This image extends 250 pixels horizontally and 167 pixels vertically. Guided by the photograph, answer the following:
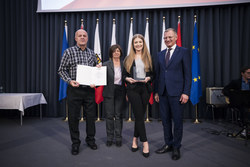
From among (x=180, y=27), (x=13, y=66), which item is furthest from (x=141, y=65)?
(x=13, y=66)

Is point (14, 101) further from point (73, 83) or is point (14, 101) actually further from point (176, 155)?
point (176, 155)

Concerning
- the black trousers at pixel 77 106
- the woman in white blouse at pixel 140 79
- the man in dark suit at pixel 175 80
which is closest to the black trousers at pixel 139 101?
the woman in white blouse at pixel 140 79

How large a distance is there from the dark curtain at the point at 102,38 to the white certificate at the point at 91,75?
2.53 m

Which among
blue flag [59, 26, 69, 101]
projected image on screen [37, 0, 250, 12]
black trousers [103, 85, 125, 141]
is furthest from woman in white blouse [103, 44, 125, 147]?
projected image on screen [37, 0, 250, 12]

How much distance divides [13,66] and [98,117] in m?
3.20

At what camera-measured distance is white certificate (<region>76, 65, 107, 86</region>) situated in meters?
1.96

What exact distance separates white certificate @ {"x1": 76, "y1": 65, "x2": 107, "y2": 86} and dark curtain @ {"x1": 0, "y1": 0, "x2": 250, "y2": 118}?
8.31ft

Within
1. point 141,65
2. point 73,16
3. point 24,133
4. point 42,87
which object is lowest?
point 24,133

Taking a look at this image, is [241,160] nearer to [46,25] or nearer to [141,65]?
[141,65]

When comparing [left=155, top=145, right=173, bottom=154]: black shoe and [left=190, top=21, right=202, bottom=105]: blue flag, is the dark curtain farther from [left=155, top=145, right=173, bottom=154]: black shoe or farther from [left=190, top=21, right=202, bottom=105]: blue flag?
[left=155, top=145, right=173, bottom=154]: black shoe

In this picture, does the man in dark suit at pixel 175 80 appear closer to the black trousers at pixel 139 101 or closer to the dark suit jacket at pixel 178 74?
the dark suit jacket at pixel 178 74

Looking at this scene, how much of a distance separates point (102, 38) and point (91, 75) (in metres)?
2.89

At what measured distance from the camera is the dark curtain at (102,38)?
4324 millimetres

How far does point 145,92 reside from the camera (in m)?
1.95
